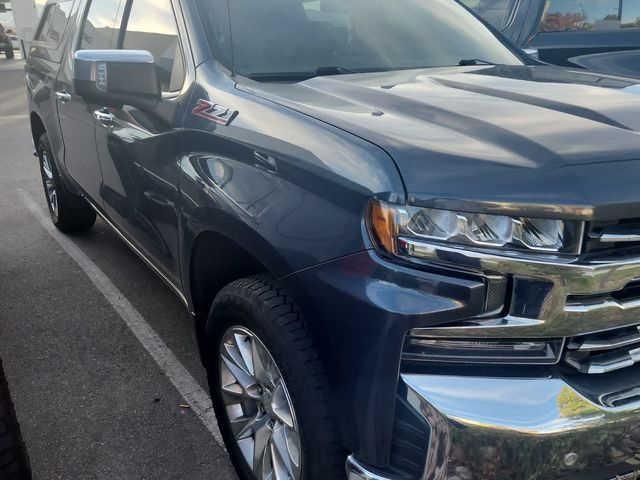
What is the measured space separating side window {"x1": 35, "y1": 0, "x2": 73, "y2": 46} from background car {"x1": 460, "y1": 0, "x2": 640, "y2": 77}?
2933 millimetres

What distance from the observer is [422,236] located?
1.54m

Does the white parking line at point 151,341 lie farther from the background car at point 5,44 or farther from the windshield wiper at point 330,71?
the background car at point 5,44

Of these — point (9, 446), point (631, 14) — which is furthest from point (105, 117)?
point (631, 14)

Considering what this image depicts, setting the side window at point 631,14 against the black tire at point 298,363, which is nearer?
the black tire at point 298,363

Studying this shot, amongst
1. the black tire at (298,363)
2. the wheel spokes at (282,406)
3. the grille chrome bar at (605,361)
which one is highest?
the grille chrome bar at (605,361)

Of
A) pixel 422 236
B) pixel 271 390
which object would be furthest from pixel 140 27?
pixel 422 236

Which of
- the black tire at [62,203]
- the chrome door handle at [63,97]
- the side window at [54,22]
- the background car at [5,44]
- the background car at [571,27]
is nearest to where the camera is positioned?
the chrome door handle at [63,97]

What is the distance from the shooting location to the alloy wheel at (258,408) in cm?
196

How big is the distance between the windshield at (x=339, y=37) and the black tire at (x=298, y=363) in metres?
0.93

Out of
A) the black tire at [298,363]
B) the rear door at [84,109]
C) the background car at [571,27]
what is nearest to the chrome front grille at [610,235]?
the black tire at [298,363]

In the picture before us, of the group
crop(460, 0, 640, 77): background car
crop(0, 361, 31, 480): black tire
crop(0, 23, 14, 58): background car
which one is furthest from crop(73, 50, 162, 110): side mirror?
crop(0, 23, 14, 58): background car

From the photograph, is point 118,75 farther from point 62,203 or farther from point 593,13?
point 593,13

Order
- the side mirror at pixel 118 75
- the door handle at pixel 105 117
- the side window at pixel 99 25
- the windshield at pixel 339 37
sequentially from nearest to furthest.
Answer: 1. the side mirror at pixel 118 75
2. the windshield at pixel 339 37
3. the door handle at pixel 105 117
4. the side window at pixel 99 25

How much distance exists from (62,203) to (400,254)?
12.8 ft
